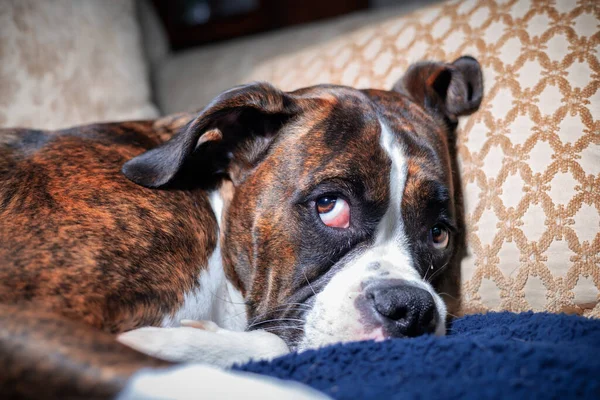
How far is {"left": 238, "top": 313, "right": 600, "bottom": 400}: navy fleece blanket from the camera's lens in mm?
997

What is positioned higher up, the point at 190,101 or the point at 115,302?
the point at 190,101

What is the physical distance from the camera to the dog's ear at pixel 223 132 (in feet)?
5.42

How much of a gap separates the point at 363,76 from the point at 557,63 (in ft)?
2.87

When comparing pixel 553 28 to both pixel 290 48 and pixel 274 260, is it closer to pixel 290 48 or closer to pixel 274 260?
pixel 274 260

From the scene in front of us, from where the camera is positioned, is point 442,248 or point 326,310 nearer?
point 326,310

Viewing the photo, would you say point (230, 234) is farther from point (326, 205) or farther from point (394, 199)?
point (394, 199)

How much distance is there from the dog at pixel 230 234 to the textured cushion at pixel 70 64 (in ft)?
3.79

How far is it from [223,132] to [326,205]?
482mm

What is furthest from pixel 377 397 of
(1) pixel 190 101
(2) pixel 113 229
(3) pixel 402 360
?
(1) pixel 190 101

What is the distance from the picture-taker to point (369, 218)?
161 cm

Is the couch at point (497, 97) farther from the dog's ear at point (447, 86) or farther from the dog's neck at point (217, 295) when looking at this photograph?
the dog's neck at point (217, 295)

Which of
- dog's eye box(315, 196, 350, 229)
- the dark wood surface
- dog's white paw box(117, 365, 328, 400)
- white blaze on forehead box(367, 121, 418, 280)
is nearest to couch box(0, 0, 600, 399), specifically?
dog's white paw box(117, 365, 328, 400)

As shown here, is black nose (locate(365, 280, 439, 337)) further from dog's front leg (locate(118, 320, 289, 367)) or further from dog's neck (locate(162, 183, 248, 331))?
dog's neck (locate(162, 183, 248, 331))

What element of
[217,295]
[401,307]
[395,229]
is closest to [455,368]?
[401,307]
